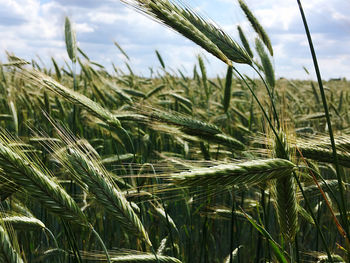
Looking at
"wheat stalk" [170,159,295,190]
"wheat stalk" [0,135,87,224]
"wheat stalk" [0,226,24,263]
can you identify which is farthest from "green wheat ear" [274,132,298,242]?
"wheat stalk" [0,226,24,263]

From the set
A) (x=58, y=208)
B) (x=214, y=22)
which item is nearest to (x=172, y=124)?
(x=214, y=22)

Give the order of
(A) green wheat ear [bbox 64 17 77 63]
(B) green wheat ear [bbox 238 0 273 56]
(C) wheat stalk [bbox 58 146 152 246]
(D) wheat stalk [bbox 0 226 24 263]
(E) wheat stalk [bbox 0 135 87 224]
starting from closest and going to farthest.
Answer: (D) wheat stalk [bbox 0 226 24 263] < (E) wheat stalk [bbox 0 135 87 224] < (C) wheat stalk [bbox 58 146 152 246] < (B) green wheat ear [bbox 238 0 273 56] < (A) green wheat ear [bbox 64 17 77 63]

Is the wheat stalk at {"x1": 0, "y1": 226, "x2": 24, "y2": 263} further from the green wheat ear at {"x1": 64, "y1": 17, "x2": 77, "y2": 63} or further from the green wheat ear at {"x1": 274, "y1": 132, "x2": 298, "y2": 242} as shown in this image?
the green wheat ear at {"x1": 64, "y1": 17, "x2": 77, "y2": 63}

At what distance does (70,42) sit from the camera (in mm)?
2738

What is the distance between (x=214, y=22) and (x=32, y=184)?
84cm

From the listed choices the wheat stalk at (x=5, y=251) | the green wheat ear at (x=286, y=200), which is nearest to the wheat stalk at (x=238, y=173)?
the green wheat ear at (x=286, y=200)

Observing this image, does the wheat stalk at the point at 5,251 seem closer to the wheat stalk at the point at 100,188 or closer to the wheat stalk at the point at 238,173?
the wheat stalk at the point at 100,188

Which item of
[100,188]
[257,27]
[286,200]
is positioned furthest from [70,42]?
[286,200]

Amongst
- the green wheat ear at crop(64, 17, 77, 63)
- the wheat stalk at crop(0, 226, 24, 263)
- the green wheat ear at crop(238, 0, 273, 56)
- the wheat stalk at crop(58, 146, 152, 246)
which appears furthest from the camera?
the green wheat ear at crop(64, 17, 77, 63)

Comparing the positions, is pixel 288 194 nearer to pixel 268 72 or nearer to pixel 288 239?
pixel 288 239

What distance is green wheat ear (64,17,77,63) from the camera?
2684 mm

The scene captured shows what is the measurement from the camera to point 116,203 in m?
1.19

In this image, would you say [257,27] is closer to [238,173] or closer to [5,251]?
[238,173]

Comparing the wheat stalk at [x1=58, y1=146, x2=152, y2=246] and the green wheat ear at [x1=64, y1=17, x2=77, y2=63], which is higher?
the green wheat ear at [x1=64, y1=17, x2=77, y2=63]
